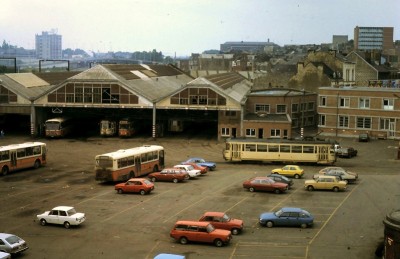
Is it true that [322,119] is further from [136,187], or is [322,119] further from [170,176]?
[136,187]

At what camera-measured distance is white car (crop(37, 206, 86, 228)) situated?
111ft

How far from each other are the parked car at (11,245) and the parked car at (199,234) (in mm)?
7281

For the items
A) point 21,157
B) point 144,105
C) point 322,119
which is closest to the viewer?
Result: point 21,157

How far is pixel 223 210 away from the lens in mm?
37688

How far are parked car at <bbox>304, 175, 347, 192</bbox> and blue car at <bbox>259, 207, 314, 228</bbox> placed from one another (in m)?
10.9

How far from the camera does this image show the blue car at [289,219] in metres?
33.6

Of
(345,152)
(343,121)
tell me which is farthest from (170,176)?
(343,121)

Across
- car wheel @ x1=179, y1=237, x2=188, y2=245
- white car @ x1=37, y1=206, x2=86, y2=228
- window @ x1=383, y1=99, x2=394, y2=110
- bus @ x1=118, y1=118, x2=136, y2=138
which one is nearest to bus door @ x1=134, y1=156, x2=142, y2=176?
white car @ x1=37, y1=206, x2=86, y2=228

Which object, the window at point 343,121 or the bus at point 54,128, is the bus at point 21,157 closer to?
the bus at point 54,128

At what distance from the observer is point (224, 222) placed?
32.5 m

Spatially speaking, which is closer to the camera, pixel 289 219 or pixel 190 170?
pixel 289 219

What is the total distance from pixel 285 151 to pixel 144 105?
2325 cm

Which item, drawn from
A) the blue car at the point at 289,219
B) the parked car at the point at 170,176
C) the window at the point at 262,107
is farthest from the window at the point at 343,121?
the blue car at the point at 289,219

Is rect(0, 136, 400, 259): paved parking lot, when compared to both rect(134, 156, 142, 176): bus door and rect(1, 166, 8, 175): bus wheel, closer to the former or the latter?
rect(1, 166, 8, 175): bus wheel
